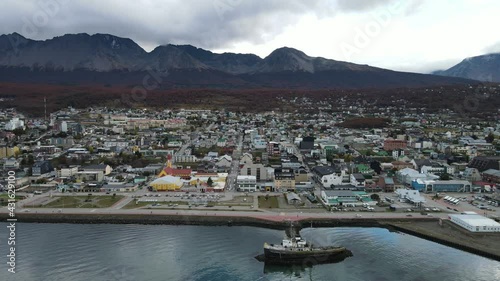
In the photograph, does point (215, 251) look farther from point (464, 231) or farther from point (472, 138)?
point (472, 138)

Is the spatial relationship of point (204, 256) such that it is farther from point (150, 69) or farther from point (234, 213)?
point (150, 69)

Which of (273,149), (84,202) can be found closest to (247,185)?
(84,202)

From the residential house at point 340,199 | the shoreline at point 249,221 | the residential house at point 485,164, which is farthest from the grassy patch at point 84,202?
the residential house at point 485,164

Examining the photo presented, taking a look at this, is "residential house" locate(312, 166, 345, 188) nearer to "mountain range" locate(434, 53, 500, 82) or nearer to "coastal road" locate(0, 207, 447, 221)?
"coastal road" locate(0, 207, 447, 221)

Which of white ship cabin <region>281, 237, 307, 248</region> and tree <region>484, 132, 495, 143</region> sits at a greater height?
tree <region>484, 132, 495, 143</region>

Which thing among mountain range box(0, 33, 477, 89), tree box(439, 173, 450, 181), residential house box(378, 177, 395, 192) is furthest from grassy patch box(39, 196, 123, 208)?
mountain range box(0, 33, 477, 89)

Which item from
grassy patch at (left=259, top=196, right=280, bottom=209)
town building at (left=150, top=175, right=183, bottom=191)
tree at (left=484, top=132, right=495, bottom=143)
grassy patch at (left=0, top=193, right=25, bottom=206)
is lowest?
grassy patch at (left=259, top=196, right=280, bottom=209)

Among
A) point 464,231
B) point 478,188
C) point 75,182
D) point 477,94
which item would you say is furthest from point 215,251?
point 477,94
